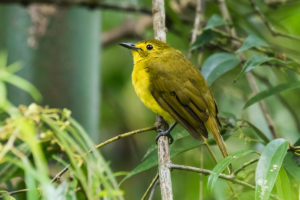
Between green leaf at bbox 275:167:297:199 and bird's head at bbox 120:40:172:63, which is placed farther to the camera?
bird's head at bbox 120:40:172:63

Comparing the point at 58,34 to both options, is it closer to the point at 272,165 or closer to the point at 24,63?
the point at 24,63

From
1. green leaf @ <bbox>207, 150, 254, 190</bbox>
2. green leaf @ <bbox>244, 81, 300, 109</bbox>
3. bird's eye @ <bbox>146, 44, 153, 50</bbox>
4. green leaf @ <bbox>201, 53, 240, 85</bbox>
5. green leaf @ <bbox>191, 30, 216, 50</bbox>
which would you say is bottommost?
green leaf @ <bbox>207, 150, 254, 190</bbox>

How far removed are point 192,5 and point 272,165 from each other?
324cm

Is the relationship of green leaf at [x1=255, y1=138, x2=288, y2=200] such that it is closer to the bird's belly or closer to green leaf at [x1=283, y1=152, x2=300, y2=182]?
green leaf at [x1=283, y1=152, x2=300, y2=182]

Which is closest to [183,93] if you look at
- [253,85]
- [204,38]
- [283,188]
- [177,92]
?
[177,92]

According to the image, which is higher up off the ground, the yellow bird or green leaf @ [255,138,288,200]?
the yellow bird

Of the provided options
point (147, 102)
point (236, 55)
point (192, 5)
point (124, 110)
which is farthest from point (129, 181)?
→ point (236, 55)

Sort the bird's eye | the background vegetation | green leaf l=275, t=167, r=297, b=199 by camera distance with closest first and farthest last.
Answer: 1. green leaf l=275, t=167, r=297, b=199
2. the background vegetation
3. the bird's eye

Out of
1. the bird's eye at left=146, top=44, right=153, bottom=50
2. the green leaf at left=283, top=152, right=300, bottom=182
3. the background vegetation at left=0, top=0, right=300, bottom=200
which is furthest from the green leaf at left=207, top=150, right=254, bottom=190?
the bird's eye at left=146, top=44, right=153, bottom=50

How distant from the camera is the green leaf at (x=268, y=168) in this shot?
1831 millimetres

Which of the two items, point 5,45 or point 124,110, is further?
point 124,110

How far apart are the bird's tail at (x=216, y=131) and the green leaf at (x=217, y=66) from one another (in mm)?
252

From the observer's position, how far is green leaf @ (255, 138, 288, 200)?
1831 millimetres

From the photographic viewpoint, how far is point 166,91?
341 centimetres
